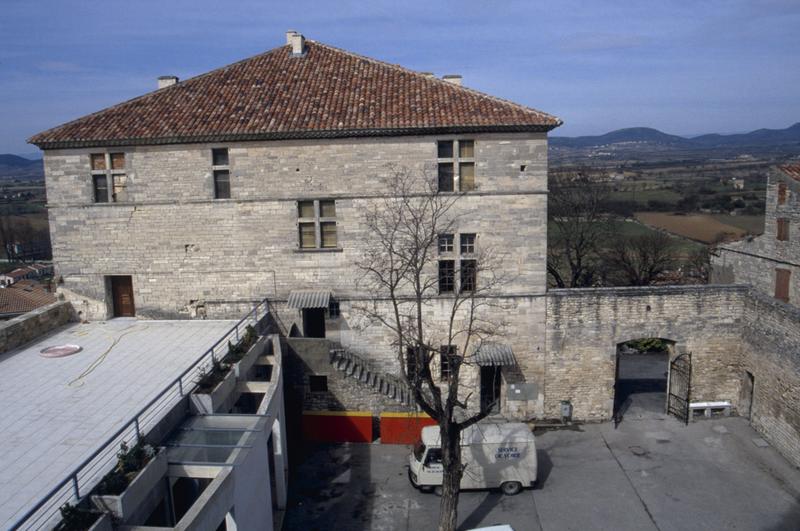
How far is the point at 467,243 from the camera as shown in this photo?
2003cm

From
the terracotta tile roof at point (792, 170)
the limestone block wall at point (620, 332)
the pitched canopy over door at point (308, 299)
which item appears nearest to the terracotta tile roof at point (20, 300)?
the pitched canopy over door at point (308, 299)

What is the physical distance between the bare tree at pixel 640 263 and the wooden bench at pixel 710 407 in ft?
52.0

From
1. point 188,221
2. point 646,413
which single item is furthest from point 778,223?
point 188,221

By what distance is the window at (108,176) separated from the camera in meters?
19.9

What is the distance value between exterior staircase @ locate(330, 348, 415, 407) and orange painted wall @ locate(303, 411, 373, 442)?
96 centimetres

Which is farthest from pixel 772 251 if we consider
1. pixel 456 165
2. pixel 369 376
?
pixel 369 376

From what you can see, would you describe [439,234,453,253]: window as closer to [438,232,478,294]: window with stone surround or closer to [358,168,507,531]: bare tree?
[438,232,478,294]: window with stone surround

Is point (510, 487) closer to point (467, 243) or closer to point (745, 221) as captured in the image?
point (467, 243)

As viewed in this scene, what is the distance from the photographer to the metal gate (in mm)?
20484

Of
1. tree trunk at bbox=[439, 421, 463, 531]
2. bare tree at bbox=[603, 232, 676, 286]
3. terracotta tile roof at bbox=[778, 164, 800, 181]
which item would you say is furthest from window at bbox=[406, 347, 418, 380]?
bare tree at bbox=[603, 232, 676, 286]

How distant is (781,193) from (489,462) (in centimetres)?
1714

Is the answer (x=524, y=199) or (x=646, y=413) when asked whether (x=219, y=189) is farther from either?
(x=646, y=413)

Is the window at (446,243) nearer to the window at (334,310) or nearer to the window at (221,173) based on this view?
the window at (334,310)

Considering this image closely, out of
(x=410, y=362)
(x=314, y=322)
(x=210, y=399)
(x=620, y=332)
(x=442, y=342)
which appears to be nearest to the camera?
(x=210, y=399)
